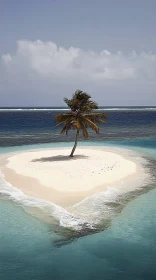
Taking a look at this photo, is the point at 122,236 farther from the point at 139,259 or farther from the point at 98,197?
the point at 98,197

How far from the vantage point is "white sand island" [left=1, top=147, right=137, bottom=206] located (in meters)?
20.7

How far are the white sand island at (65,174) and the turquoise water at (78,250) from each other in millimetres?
4053

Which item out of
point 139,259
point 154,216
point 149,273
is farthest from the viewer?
point 154,216

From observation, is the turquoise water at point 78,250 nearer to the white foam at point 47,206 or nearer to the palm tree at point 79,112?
the white foam at point 47,206

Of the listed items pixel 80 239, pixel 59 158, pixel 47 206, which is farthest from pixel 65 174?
pixel 80 239

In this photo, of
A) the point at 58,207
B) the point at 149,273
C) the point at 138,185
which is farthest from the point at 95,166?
the point at 149,273

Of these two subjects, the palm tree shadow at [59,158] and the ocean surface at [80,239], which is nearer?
the ocean surface at [80,239]

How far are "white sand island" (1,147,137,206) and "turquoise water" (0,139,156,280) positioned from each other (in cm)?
405

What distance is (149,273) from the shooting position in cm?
1059

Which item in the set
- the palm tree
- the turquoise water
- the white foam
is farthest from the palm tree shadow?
the turquoise water

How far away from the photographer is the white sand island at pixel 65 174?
20.7m

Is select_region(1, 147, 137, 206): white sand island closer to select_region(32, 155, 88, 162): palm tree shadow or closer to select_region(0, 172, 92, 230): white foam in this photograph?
select_region(32, 155, 88, 162): palm tree shadow

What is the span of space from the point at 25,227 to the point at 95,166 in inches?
578

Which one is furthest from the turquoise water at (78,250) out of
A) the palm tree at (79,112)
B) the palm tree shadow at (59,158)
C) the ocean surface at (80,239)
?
the palm tree at (79,112)
